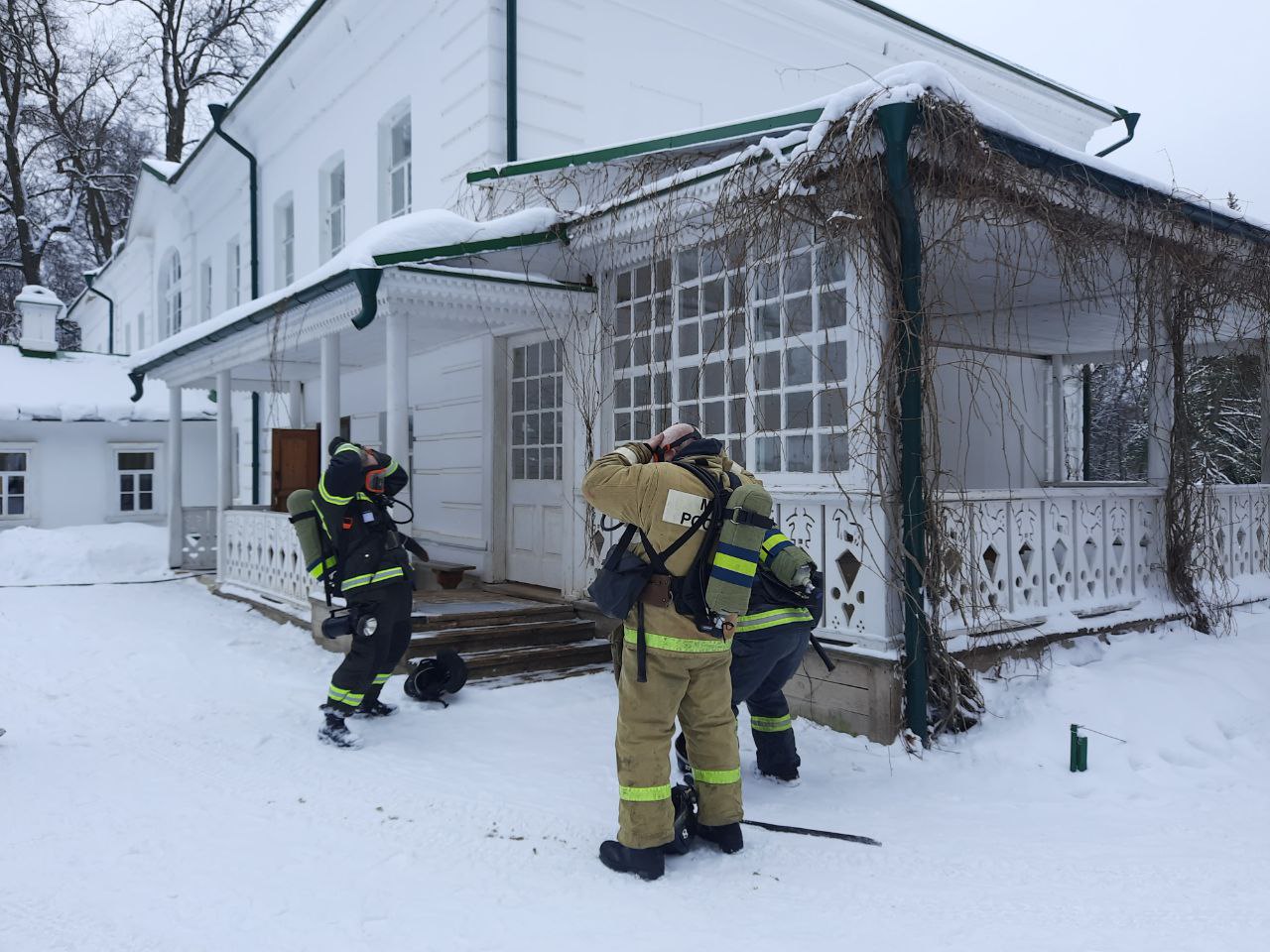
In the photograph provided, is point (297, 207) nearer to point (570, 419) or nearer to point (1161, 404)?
point (570, 419)

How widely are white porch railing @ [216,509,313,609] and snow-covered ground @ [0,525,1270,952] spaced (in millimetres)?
2041

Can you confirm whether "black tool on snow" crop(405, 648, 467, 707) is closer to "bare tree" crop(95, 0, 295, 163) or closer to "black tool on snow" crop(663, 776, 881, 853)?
"black tool on snow" crop(663, 776, 881, 853)

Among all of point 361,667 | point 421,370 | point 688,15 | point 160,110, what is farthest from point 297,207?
point 160,110

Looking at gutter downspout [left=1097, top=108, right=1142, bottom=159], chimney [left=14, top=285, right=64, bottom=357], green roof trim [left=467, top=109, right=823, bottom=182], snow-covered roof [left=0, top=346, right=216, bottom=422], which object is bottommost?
snow-covered roof [left=0, top=346, right=216, bottom=422]

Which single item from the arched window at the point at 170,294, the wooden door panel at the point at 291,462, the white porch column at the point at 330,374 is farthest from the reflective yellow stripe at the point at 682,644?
the arched window at the point at 170,294

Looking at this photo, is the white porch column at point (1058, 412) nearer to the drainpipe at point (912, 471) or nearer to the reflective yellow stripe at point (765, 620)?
the drainpipe at point (912, 471)

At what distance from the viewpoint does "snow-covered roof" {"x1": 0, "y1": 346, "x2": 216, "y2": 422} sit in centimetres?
1562

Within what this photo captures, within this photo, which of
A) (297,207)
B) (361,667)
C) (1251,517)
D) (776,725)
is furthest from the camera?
(297,207)

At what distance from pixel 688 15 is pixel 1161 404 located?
6012 millimetres

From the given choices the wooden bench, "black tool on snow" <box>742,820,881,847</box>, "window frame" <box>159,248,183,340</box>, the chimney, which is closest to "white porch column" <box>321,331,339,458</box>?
the wooden bench

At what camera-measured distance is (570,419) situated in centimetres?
762

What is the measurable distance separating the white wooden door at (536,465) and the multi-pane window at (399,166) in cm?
268

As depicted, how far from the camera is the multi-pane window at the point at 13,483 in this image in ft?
51.5

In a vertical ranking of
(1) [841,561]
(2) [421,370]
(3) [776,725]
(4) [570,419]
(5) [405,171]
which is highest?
(5) [405,171]
